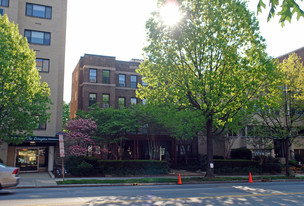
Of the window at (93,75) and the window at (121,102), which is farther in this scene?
the window at (121,102)

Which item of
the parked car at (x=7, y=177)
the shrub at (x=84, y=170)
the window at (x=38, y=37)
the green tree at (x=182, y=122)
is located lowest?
the shrub at (x=84, y=170)

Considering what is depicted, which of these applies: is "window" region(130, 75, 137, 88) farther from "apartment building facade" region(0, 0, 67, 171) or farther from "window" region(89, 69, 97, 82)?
"apartment building facade" region(0, 0, 67, 171)

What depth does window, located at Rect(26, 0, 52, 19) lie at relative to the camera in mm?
30266

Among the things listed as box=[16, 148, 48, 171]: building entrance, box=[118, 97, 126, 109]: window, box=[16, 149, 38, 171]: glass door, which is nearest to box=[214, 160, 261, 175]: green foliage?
box=[118, 97, 126, 109]: window

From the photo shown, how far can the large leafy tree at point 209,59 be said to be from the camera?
64.5 feet

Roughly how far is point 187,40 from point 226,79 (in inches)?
159

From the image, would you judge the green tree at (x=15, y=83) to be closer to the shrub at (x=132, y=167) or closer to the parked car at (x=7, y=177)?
the parked car at (x=7, y=177)

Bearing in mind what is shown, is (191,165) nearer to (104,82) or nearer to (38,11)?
(104,82)

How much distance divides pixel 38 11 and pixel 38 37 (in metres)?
2.92

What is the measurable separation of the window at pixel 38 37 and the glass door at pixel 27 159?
11.4 m

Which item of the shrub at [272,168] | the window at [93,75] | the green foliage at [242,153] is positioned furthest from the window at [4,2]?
the shrub at [272,168]

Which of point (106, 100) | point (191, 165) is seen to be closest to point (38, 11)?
point (106, 100)

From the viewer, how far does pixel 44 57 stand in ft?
98.3

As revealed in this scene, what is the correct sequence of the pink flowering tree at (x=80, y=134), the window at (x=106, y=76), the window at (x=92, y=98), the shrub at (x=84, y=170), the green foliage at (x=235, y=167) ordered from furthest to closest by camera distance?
the window at (x=106, y=76) → the window at (x=92, y=98) → the green foliage at (x=235, y=167) → the pink flowering tree at (x=80, y=134) → the shrub at (x=84, y=170)
